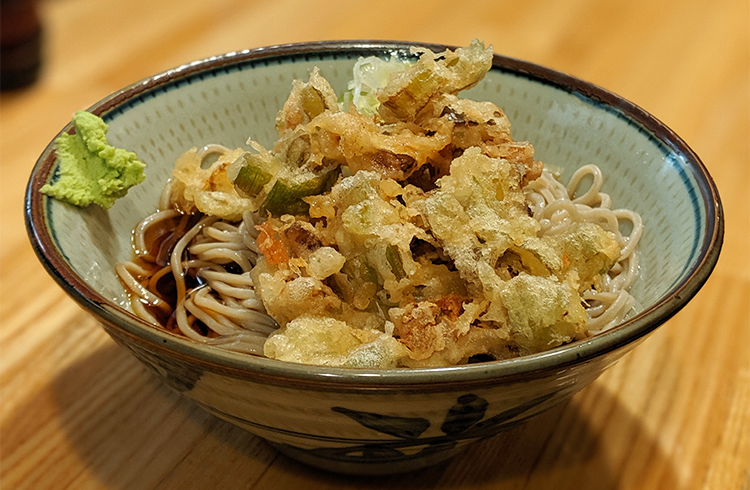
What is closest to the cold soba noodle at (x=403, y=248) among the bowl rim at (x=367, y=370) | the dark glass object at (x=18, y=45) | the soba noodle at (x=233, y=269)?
the soba noodle at (x=233, y=269)

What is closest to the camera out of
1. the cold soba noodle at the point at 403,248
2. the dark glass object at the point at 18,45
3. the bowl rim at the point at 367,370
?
the bowl rim at the point at 367,370

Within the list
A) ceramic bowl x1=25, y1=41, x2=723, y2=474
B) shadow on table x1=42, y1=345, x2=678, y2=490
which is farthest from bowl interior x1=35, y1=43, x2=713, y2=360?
shadow on table x1=42, y1=345, x2=678, y2=490

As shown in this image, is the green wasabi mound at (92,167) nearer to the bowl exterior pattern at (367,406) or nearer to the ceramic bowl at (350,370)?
the ceramic bowl at (350,370)

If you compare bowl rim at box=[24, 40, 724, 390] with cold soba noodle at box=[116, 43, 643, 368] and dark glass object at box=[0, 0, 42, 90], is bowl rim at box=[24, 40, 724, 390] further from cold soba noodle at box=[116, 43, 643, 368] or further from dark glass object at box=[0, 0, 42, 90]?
dark glass object at box=[0, 0, 42, 90]

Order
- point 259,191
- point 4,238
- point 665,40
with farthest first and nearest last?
point 665,40 < point 4,238 < point 259,191

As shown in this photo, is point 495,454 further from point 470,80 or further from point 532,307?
point 470,80

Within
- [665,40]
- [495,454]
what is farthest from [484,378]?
[665,40]
